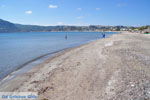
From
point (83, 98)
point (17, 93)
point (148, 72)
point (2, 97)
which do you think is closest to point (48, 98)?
point (83, 98)

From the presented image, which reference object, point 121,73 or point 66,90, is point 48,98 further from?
point 121,73

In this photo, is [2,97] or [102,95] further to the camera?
[2,97]

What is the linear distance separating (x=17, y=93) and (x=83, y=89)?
130 inches

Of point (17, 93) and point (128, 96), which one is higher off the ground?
point (128, 96)

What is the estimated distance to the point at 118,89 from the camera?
715cm

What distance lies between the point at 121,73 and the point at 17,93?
5.83 meters

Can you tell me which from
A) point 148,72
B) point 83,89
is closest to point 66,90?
point 83,89

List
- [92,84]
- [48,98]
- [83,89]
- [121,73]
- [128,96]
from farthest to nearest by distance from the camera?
[121,73]
[92,84]
[83,89]
[48,98]
[128,96]

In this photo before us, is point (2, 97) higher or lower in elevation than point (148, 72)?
lower

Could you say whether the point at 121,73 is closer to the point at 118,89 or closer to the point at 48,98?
the point at 118,89

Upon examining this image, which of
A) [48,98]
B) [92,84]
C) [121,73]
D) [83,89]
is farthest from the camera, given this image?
[121,73]

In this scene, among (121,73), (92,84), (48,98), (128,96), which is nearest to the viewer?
(128,96)

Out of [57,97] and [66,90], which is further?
[66,90]

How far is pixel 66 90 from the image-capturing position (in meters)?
7.81
